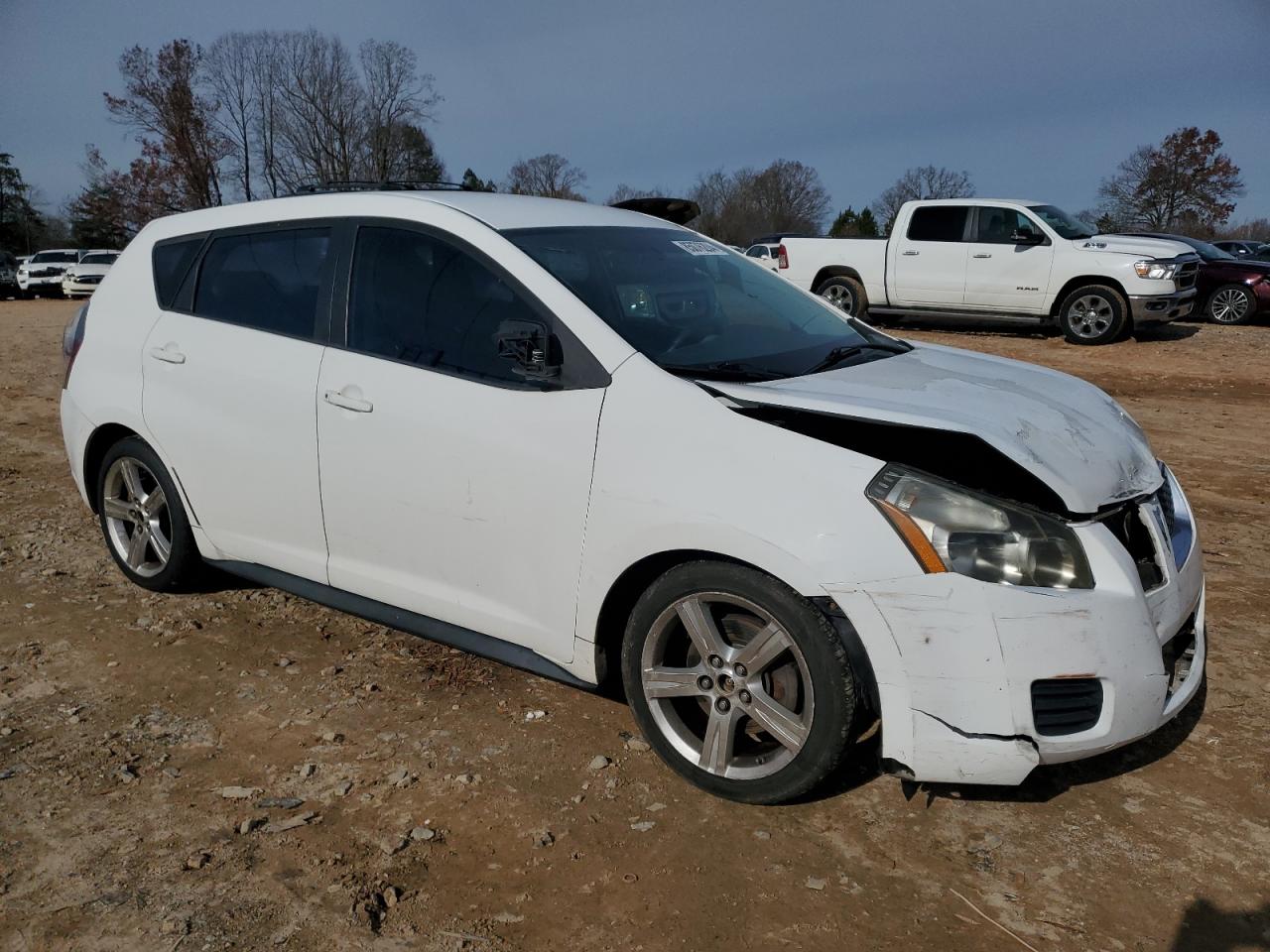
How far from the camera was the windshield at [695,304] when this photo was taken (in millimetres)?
3260

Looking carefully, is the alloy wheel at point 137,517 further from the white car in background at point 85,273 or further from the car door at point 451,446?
the white car in background at point 85,273

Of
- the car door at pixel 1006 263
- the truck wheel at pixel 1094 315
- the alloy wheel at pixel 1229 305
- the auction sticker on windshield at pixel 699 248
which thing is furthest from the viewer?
the alloy wheel at pixel 1229 305

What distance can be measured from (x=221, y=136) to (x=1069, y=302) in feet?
140

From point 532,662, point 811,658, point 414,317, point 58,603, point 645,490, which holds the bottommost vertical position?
point 58,603

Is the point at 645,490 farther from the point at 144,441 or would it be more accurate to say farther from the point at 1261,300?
the point at 1261,300

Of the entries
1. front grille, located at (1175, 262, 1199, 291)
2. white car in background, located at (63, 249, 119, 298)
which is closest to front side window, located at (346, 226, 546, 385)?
front grille, located at (1175, 262, 1199, 291)

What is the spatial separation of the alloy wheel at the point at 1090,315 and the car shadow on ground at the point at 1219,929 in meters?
12.4

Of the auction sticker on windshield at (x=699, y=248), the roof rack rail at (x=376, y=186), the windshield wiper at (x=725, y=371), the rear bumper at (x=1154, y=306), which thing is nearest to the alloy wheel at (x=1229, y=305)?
the rear bumper at (x=1154, y=306)

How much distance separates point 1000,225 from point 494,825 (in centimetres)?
1344

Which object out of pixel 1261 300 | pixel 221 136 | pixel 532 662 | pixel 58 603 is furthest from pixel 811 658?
pixel 221 136

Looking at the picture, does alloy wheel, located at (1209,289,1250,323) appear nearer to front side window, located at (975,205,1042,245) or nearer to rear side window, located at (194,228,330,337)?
front side window, located at (975,205,1042,245)

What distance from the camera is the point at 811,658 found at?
105 inches

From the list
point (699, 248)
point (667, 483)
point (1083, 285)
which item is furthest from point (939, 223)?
point (667, 483)

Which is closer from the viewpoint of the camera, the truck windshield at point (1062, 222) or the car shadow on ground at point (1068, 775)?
the car shadow on ground at point (1068, 775)
